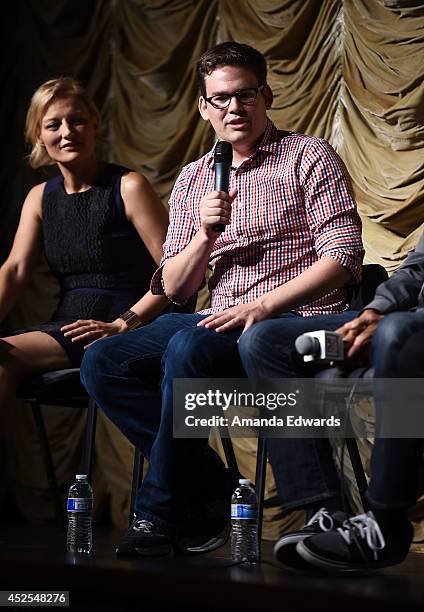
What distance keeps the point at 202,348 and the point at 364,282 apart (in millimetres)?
498

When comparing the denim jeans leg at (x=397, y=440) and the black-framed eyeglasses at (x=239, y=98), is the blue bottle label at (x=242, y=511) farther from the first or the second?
the black-framed eyeglasses at (x=239, y=98)

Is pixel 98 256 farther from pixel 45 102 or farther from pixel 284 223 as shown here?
pixel 284 223

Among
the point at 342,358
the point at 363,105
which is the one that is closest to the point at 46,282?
the point at 363,105

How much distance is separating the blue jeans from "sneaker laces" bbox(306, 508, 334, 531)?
0.39 metres

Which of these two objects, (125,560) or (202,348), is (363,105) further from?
(125,560)

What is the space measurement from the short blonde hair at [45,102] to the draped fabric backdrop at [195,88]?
41.4 inches

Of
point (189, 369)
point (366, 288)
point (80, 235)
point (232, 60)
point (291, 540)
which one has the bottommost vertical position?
point (291, 540)

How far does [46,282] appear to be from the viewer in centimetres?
444

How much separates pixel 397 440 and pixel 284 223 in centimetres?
78

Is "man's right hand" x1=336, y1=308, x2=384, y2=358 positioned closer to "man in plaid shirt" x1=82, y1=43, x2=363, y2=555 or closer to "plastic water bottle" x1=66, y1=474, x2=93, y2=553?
"man in plaid shirt" x1=82, y1=43, x2=363, y2=555

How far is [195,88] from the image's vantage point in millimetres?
4008

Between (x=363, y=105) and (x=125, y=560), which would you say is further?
(x=363, y=105)

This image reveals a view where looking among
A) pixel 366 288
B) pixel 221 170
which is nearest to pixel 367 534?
pixel 366 288

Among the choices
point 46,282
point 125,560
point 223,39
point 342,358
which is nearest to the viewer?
point 342,358
